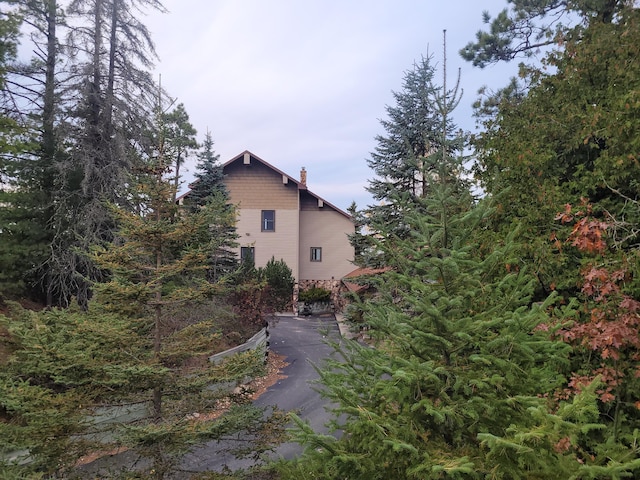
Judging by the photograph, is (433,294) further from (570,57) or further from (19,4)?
(19,4)

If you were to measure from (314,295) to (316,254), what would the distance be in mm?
3636

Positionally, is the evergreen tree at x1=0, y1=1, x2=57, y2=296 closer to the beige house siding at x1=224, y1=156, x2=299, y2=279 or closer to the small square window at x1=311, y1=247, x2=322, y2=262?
the beige house siding at x1=224, y1=156, x2=299, y2=279

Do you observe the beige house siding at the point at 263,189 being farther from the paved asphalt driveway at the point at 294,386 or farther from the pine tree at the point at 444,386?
the pine tree at the point at 444,386

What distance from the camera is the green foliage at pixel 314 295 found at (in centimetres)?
2983

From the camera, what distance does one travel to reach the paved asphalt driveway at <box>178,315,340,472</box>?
29.5 ft

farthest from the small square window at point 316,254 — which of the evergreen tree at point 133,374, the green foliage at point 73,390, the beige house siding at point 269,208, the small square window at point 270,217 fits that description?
the green foliage at point 73,390

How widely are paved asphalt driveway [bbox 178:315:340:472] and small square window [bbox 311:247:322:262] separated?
559 centimetres

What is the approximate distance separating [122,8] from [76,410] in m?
16.5

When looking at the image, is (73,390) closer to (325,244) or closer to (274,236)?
(274,236)

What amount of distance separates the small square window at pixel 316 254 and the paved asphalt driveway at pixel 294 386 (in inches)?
220

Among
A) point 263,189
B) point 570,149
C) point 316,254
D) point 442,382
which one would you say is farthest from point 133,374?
point 316,254

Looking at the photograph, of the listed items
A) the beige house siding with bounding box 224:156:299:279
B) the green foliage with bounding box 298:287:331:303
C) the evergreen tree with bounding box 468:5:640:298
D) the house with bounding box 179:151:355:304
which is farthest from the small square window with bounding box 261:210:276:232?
the evergreen tree with bounding box 468:5:640:298

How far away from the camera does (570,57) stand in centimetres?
671

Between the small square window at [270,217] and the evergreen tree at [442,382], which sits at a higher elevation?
the small square window at [270,217]
